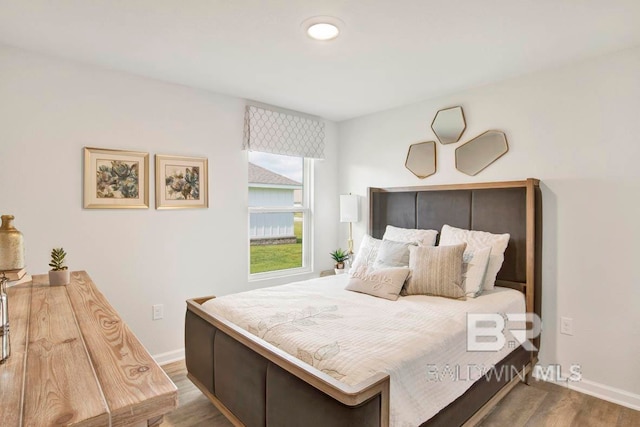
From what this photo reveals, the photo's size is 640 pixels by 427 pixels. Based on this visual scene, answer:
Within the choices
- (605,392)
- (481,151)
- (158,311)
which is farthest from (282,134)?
(605,392)

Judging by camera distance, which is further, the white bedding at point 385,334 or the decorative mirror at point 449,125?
the decorative mirror at point 449,125

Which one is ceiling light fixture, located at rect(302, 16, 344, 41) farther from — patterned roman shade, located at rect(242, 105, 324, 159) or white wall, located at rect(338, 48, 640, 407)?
white wall, located at rect(338, 48, 640, 407)

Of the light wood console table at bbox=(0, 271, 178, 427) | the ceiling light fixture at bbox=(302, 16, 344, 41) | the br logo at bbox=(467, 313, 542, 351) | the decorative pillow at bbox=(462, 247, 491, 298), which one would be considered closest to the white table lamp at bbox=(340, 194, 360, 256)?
the decorative pillow at bbox=(462, 247, 491, 298)

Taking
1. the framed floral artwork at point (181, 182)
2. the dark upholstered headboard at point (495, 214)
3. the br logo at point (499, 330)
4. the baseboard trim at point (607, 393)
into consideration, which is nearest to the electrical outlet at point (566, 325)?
the br logo at point (499, 330)

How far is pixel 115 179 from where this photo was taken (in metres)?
2.74

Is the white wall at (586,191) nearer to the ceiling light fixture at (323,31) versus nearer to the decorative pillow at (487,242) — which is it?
the decorative pillow at (487,242)

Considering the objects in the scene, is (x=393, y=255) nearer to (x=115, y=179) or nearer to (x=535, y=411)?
(x=535, y=411)

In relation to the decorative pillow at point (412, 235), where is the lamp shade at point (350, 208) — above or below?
above

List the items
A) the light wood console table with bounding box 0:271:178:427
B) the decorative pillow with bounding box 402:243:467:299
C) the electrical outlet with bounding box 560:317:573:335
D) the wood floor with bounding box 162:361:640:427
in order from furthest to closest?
1. the electrical outlet with bounding box 560:317:573:335
2. the decorative pillow with bounding box 402:243:467:299
3. the wood floor with bounding box 162:361:640:427
4. the light wood console table with bounding box 0:271:178:427

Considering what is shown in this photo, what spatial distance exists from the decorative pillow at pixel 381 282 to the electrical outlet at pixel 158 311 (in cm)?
161

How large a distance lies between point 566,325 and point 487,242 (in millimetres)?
825

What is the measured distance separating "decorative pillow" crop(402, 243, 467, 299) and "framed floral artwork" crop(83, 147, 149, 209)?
225 cm

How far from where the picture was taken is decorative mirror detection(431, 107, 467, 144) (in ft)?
10.4

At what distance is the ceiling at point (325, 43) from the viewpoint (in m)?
1.86
